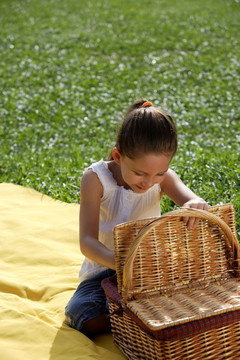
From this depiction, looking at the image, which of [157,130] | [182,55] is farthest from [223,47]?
[157,130]

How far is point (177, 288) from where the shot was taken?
266 cm

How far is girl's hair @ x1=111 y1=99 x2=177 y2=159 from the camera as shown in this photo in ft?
8.75

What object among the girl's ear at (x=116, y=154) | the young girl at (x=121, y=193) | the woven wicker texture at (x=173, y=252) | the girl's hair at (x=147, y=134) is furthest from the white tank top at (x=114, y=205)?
the woven wicker texture at (x=173, y=252)

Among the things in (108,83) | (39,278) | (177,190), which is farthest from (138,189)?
(108,83)

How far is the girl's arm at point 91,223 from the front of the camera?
275cm

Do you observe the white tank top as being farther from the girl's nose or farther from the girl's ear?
the girl's nose

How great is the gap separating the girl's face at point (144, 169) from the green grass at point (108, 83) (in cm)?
163

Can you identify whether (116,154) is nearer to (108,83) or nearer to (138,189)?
(138,189)

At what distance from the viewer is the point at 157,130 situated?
2689 mm

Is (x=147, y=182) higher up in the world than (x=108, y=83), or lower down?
higher up

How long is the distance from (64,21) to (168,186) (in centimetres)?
906

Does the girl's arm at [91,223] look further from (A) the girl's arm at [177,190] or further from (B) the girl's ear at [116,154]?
(A) the girl's arm at [177,190]

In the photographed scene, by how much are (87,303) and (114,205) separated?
1.79 feet

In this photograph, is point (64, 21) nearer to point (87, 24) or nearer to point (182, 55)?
point (87, 24)
